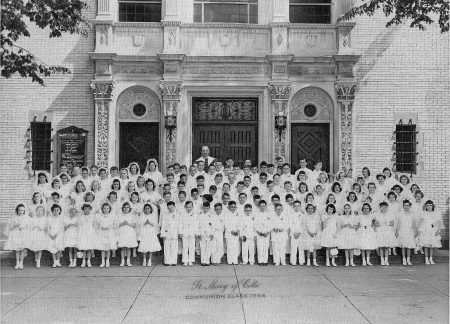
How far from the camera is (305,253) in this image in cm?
1330

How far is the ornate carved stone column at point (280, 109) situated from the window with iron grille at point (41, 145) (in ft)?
20.8

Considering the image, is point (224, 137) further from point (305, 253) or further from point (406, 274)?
point (406, 274)

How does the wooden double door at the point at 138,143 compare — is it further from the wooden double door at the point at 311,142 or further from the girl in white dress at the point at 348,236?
the girl in white dress at the point at 348,236

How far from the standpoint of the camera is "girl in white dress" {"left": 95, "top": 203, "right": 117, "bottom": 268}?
1212 cm

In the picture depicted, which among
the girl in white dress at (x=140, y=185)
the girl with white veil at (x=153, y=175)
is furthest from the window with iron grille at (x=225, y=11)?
the girl in white dress at (x=140, y=185)

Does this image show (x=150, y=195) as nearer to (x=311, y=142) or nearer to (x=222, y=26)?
(x=311, y=142)

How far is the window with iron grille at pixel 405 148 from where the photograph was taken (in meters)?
16.6

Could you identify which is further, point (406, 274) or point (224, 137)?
point (224, 137)

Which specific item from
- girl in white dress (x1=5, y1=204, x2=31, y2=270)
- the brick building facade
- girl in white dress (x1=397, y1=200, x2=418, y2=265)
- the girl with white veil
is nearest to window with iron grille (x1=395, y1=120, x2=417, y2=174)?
the brick building facade

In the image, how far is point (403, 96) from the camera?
16.7 metres

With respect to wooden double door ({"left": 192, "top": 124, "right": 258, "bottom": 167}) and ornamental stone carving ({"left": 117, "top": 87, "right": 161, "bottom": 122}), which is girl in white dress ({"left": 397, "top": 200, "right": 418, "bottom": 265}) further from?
ornamental stone carving ({"left": 117, "top": 87, "right": 161, "bottom": 122})

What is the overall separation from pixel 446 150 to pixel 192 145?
7295mm

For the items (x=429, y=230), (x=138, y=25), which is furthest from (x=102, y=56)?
(x=429, y=230)

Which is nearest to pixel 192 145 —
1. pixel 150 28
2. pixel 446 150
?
pixel 150 28
